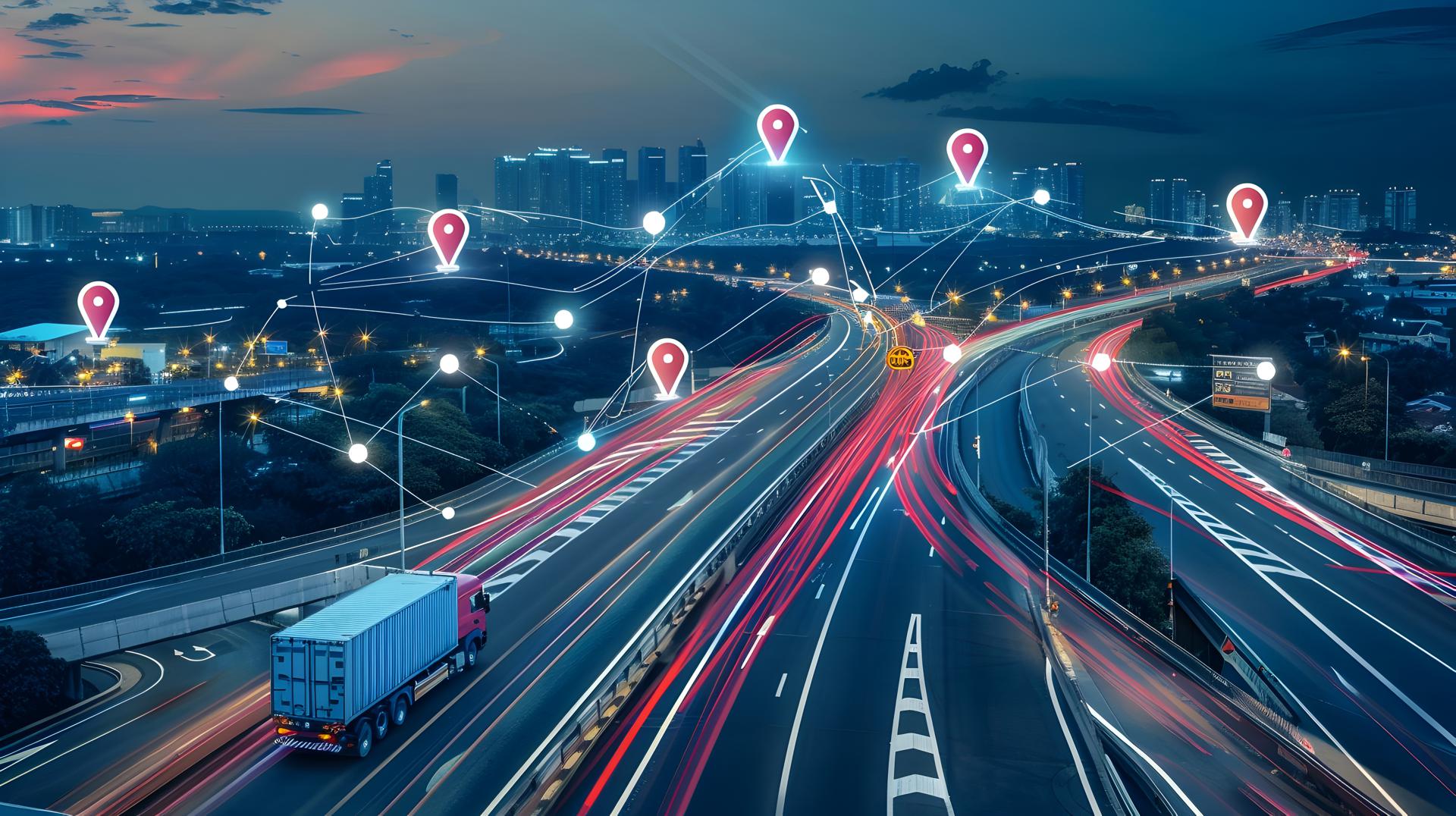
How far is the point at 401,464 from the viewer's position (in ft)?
110

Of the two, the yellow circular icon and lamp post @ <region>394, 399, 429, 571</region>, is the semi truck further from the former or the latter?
the yellow circular icon

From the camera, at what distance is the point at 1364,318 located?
104000 mm

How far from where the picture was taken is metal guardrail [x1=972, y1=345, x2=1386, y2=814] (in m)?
22.0

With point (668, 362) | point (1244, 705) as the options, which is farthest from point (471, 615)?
point (1244, 705)

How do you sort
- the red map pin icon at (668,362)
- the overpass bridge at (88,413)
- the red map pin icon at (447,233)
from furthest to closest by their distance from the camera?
1. the overpass bridge at (88,413)
2. the red map pin icon at (668,362)
3. the red map pin icon at (447,233)

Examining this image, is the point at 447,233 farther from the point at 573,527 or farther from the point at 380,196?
the point at 380,196

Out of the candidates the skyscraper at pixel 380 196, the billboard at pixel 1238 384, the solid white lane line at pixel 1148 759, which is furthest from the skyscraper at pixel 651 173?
the solid white lane line at pixel 1148 759

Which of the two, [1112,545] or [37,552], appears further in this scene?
[1112,545]

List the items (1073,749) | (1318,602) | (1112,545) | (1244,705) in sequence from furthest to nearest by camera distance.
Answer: (1112,545) → (1318,602) → (1244,705) → (1073,749)

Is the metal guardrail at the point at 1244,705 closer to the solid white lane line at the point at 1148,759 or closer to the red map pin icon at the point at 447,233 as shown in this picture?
the solid white lane line at the point at 1148,759

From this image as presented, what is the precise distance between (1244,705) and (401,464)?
25.2 metres

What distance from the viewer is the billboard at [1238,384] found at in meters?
44.6

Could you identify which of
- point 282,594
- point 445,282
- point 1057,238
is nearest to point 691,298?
point 445,282

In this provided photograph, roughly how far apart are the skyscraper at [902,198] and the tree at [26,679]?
373 ft
